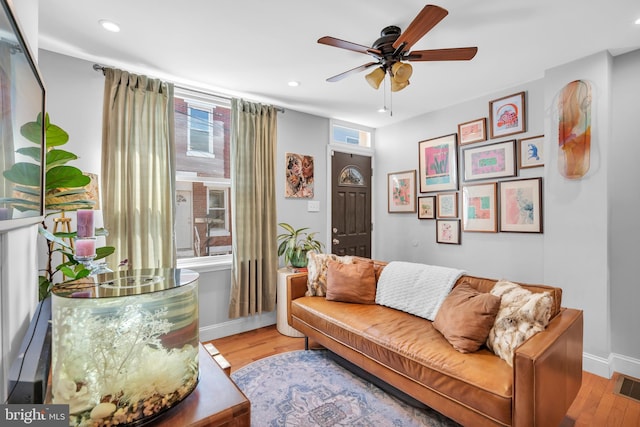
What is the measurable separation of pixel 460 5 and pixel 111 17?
2227mm

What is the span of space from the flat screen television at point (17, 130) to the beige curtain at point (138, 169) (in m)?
1.81

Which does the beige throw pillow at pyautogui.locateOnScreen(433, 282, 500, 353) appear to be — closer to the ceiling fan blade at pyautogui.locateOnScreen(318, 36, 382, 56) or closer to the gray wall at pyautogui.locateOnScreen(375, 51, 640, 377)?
the gray wall at pyautogui.locateOnScreen(375, 51, 640, 377)

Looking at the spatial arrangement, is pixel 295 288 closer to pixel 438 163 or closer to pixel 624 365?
pixel 438 163

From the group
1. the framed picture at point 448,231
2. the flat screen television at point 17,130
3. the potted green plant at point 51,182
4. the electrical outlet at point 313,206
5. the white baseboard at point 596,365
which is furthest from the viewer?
the electrical outlet at point 313,206

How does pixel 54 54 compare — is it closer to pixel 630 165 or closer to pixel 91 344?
pixel 91 344

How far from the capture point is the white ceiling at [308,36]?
1.82 meters

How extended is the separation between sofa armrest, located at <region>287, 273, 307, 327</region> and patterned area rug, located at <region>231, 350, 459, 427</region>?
490 millimetres

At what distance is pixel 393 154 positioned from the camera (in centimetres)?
424

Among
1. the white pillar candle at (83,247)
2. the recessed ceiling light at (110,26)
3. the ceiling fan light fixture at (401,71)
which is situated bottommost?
the white pillar candle at (83,247)

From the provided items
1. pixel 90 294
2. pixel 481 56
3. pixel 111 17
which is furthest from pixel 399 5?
pixel 90 294

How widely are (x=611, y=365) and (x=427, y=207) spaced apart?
84.4 inches

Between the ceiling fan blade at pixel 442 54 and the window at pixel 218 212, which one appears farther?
the window at pixel 218 212

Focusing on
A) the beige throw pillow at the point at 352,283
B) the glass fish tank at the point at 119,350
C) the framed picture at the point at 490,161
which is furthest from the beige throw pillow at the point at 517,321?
the framed picture at the point at 490,161

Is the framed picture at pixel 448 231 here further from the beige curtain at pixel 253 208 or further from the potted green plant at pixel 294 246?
the beige curtain at pixel 253 208
